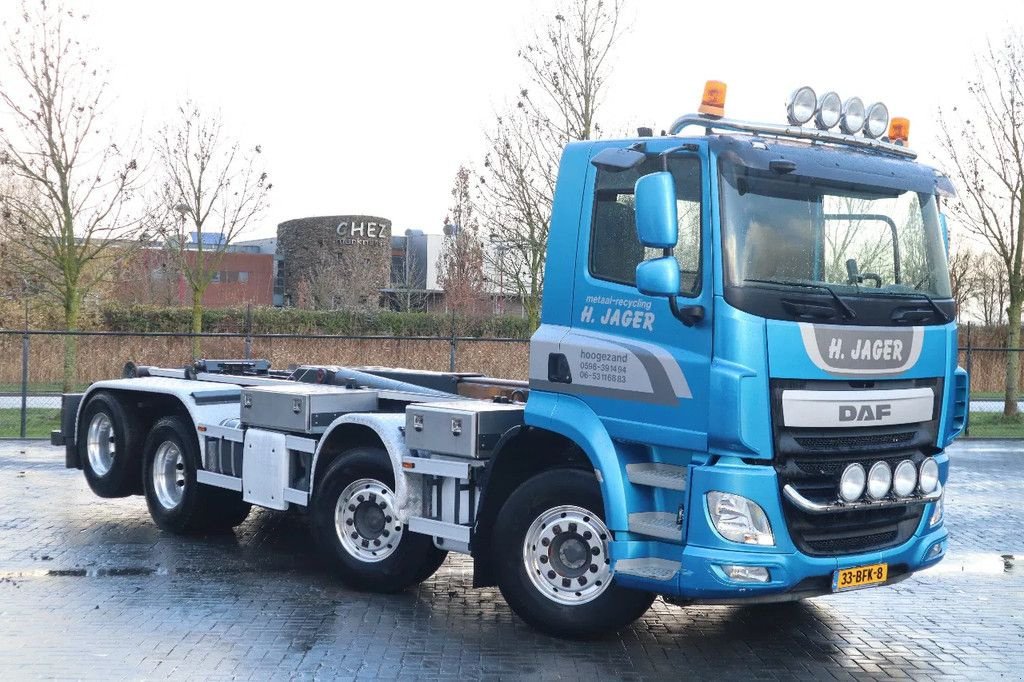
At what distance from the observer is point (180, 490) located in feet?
34.5

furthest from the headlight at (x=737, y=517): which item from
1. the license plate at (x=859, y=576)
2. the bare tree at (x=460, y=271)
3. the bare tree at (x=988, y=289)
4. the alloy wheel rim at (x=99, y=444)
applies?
the bare tree at (x=988, y=289)

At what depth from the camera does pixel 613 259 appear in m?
6.95

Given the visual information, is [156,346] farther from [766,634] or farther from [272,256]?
[272,256]

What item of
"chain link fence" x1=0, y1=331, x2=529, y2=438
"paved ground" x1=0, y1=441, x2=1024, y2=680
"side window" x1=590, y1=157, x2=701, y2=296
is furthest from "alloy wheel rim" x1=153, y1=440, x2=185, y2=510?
"chain link fence" x1=0, y1=331, x2=529, y2=438

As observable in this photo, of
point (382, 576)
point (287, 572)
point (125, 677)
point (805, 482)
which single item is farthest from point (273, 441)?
point (805, 482)

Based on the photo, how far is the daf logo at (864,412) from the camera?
257 inches

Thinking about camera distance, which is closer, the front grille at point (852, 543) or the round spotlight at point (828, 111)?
the front grille at point (852, 543)

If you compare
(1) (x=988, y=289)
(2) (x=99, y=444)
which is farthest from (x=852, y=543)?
(1) (x=988, y=289)

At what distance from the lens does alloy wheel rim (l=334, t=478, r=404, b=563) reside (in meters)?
8.15

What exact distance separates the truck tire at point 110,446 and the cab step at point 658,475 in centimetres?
629

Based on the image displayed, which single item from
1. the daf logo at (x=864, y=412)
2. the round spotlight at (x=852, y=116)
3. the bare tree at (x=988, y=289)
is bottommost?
the daf logo at (x=864, y=412)

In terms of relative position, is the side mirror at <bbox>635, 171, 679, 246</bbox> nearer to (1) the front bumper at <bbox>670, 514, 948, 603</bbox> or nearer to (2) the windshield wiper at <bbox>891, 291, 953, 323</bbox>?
(2) the windshield wiper at <bbox>891, 291, 953, 323</bbox>

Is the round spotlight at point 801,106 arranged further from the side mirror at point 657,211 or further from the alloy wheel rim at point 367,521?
the alloy wheel rim at point 367,521

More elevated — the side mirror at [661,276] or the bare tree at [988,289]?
the bare tree at [988,289]
